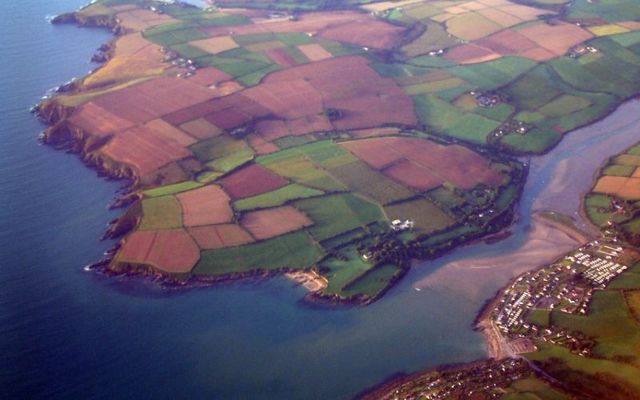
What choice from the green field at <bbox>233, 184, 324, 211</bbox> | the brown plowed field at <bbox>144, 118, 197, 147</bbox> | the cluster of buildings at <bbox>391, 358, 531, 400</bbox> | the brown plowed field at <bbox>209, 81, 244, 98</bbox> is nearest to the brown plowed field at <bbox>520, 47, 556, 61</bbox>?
the brown plowed field at <bbox>209, 81, 244, 98</bbox>

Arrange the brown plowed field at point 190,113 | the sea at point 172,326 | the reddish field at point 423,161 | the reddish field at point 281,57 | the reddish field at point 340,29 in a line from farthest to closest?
the reddish field at point 340,29 < the reddish field at point 281,57 < the brown plowed field at point 190,113 < the reddish field at point 423,161 < the sea at point 172,326

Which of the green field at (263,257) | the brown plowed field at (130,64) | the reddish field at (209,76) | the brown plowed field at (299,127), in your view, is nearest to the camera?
the green field at (263,257)

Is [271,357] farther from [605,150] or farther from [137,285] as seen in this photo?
[605,150]

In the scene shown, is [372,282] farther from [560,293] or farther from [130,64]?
[130,64]

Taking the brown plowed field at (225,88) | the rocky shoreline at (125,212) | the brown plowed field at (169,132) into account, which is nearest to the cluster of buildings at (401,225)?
the rocky shoreline at (125,212)

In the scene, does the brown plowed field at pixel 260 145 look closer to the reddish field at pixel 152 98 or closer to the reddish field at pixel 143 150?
the reddish field at pixel 143 150
